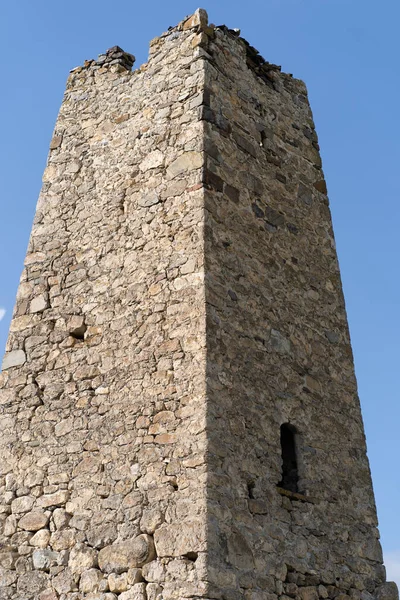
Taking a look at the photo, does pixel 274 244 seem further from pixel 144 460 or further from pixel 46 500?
pixel 46 500

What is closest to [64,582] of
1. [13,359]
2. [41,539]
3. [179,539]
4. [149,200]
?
[41,539]

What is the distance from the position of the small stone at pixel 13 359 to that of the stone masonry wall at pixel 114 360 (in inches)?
0.5

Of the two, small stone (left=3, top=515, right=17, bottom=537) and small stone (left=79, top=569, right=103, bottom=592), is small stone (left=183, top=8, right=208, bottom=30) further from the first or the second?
small stone (left=79, top=569, right=103, bottom=592)

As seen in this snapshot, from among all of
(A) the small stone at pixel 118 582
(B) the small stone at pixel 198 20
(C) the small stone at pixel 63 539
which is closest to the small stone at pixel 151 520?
(A) the small stone at pixel 118 582

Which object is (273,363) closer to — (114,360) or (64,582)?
(114,360)

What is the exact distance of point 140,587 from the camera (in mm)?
5145

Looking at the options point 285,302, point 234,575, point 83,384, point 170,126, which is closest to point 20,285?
point 83,384

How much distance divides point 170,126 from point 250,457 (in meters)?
3.35

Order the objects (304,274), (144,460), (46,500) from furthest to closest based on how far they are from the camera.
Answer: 1. (304,274)
2. (46,500)
3. (144,460)

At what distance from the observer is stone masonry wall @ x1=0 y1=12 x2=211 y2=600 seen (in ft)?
17.7

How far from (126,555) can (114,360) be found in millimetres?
1665

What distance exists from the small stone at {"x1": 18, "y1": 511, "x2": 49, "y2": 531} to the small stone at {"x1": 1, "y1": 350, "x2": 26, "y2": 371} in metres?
1.46

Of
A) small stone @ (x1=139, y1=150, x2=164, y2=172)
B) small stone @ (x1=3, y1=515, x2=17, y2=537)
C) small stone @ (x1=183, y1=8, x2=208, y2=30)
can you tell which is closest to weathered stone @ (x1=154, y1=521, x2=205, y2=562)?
small stone @ (x1=3, y1=515, x2=17, y2=537)

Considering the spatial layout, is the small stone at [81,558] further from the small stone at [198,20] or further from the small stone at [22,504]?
the small stone at [198,20]
